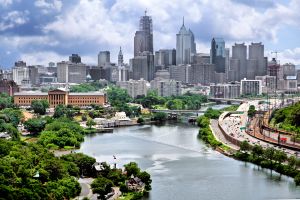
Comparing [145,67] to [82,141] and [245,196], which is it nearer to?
[82,141]

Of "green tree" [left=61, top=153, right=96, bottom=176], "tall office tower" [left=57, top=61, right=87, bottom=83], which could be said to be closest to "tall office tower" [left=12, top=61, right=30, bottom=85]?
"tall office tower" [left=57, top=61, right=87, bottom=83]

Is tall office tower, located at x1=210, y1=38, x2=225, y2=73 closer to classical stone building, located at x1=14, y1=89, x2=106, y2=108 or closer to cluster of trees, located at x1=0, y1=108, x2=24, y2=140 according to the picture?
classical stone building, located at x1=14, y1=89, x2=106, y2=108

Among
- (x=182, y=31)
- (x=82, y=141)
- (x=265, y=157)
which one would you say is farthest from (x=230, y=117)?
(x=182, y=31)

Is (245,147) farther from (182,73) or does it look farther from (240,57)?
(240,57)

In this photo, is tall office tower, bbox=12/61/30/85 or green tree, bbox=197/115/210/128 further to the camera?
tall office tower, bbox=12/61/30/85

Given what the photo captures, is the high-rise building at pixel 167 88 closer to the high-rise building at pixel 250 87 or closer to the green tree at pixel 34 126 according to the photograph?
the high-rise building at pixel 250 87

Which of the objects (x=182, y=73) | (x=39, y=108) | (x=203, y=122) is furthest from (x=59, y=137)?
(x=182, y=73)
